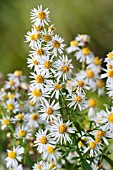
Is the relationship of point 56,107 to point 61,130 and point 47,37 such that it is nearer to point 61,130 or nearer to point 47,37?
point 61,130

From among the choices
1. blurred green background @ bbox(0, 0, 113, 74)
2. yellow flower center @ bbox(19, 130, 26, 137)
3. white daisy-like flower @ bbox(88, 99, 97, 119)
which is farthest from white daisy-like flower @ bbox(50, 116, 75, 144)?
blurred green background @ bbox(0, 0, 113, 74)

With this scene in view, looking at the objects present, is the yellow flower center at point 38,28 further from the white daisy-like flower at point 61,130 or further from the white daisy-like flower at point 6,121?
the white daisy-like flower at point 6,121

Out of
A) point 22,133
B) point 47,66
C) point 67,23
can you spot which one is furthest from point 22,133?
point 67,23

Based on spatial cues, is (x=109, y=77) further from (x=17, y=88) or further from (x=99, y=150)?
(x=17, y=88)

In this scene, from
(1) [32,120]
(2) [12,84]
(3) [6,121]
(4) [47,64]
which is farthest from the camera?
(2) [12,84]

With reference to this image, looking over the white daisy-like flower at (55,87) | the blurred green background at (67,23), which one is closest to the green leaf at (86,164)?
the white daisy-like flower at (55,87)

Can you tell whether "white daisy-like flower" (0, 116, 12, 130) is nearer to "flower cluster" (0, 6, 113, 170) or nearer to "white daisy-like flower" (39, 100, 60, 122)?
Result: "flower cluster" (0, 6, 113, 170)

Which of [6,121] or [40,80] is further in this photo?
[6,121]

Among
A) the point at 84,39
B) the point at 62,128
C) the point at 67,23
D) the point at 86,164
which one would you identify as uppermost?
the point at 67,23
